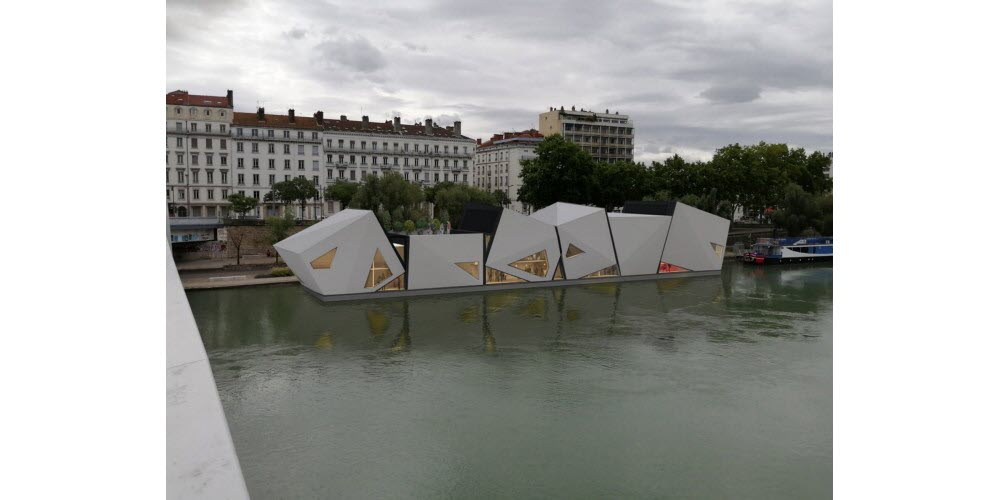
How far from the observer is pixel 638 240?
32812 mm

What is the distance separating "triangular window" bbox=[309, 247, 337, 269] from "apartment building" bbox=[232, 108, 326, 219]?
4313 centimetres

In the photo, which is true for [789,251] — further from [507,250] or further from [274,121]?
[274,121]

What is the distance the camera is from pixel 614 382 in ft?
49.9

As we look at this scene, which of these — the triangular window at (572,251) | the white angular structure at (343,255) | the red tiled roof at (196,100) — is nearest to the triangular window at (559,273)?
the triangular window at (572,251)

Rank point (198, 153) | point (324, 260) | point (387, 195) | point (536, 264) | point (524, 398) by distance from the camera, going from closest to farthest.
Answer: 1. point (524, 398)
2. point (324, 260)
3. point (536, 264)
4. point (387, 195)
5. point (198, 153)

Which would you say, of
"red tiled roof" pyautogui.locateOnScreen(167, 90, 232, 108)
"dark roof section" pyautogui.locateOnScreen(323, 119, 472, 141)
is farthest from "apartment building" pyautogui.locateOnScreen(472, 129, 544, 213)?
"red tiled roof" pyautogui.locateOnScreen(167, 90, 232, 108)

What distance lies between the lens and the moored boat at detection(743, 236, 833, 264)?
4131 centimetres

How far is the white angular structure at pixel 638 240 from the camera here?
106 ft

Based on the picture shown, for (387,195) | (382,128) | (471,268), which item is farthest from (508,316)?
(382,128)

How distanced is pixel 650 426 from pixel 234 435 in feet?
24.2

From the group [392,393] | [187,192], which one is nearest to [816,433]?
[392,393]

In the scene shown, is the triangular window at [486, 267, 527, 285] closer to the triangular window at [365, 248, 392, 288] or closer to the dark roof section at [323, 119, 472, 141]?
the triangular window at [365, 248, 392, 288]

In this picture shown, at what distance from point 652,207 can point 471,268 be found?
36.6 feet

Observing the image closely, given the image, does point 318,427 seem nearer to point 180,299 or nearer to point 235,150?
point 180,299
